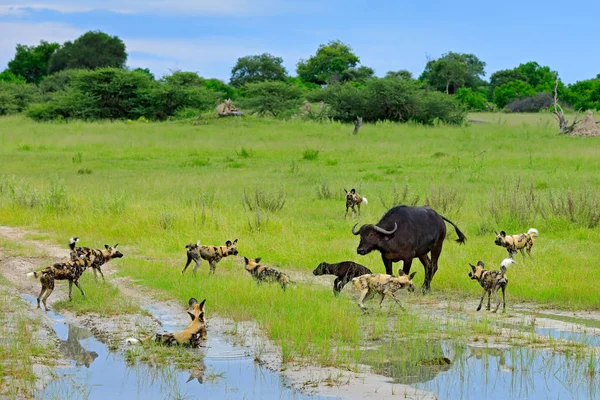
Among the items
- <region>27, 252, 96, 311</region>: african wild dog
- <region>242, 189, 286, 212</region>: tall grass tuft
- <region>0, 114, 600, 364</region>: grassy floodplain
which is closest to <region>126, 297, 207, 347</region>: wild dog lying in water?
<region>0, 114, 600, 364</region>: grassy floodplain

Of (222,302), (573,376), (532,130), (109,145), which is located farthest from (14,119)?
(573,376)

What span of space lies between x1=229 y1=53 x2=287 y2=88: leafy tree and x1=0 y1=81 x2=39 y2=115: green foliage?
75.9 feet

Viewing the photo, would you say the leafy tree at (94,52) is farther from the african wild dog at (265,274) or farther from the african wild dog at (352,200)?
the african wild dog at (265,274)

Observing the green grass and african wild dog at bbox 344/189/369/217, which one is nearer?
the green grass

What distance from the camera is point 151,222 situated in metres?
15.3

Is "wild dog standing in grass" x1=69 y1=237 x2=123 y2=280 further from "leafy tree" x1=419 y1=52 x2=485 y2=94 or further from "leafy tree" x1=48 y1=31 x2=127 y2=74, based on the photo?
"leafy tree" x1=48 y1=31 x2=127 y2=74

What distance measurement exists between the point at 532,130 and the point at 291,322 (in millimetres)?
31519

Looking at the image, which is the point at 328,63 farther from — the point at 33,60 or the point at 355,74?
the point at 33,60

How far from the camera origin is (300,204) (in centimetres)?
1816

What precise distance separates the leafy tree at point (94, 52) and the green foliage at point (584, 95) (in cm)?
4115

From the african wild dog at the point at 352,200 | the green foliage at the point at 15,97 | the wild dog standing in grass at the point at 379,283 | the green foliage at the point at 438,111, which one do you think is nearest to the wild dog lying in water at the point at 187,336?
the wild dog standing in grass at the point at 379,283

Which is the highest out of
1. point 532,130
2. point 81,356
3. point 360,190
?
point 532,130

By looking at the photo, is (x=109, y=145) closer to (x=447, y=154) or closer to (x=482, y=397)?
(x=447, y=154)

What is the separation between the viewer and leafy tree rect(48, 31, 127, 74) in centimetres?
7844
